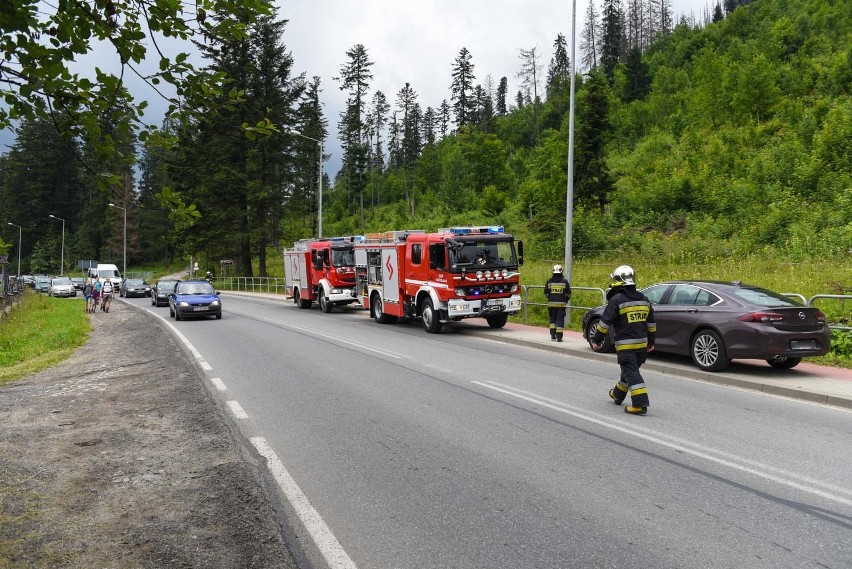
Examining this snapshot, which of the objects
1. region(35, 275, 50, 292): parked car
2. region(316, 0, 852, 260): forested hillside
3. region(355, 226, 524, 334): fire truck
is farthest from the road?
region(35, 275, 50, 292): parked car

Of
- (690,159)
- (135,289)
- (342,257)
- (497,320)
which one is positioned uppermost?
(690,159)

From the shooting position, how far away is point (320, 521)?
4.46 metres

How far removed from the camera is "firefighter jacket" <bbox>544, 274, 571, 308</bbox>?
595 inches

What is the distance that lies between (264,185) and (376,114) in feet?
222

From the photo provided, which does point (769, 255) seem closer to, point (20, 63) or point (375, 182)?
point (20, 63)

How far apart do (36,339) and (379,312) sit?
428 inches

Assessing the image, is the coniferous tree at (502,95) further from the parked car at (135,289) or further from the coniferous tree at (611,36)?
the parked car at (135,289)

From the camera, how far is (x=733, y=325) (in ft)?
33.8

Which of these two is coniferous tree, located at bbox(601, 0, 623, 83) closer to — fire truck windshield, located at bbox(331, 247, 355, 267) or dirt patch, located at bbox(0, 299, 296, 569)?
fire truck windshield, located at bbox(331, 247, 355, 267)

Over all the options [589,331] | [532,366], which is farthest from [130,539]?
[589,331]

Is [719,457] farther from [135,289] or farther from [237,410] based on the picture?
[135,289]

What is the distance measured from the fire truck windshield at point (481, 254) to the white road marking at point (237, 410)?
9.39 meters

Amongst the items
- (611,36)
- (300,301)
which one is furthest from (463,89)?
(300,301)

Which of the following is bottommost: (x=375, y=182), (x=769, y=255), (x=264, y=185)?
(x=769, y=255)
